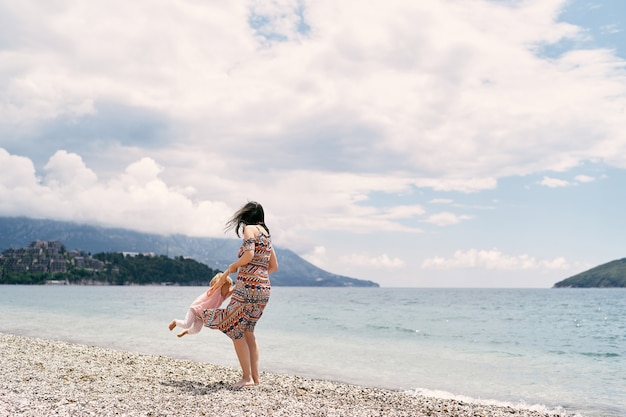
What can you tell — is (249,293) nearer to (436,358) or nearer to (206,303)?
(206,303)

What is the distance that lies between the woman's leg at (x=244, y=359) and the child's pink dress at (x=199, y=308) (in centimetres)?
72

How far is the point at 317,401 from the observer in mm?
8938

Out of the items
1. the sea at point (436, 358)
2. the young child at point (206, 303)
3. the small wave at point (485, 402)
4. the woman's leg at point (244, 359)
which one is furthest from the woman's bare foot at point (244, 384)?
the sea at point (436, 358)

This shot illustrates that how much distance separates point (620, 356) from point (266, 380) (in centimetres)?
1986

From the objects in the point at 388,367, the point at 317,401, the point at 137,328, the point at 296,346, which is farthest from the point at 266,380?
the point at 137,328

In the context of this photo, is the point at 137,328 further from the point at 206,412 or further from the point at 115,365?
the point at 206,412

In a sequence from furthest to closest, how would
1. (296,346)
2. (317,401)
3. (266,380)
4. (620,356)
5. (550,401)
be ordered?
(620,356)
(296,346)
(550,401)
(266,380)
(317,401)

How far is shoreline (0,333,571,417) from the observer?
7.74 metres

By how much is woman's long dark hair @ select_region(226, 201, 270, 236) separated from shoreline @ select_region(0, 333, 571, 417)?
8.99 ft

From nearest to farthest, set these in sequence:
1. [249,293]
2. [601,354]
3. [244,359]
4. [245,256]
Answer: [245,256], [249,293], [244,359], [601,354]

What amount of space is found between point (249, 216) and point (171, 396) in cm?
310

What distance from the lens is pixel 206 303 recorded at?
9.67 m

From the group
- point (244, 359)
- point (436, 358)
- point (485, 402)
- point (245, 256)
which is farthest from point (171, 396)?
point (436, 358)

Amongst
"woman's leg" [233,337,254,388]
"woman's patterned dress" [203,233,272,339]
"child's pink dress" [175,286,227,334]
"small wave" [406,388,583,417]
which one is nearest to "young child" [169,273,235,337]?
"child's pink dress" [175,286,227,334]
